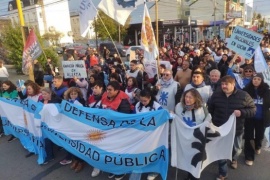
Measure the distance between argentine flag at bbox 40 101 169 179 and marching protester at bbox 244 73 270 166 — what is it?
157 centimetres

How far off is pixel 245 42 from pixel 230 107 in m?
2.30

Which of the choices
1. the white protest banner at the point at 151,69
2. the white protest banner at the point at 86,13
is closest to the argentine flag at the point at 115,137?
the white protest banner at the point at 86,13

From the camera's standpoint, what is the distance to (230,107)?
3.74m

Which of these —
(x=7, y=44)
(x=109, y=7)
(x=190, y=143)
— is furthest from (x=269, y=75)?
(x=7, y=44)

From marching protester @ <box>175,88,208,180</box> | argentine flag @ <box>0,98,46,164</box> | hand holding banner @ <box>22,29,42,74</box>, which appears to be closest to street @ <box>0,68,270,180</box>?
argentine flag @ <box>0,98,46,164</box>

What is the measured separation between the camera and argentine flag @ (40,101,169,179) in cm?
367

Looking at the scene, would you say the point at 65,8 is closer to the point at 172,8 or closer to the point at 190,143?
the point at 172,8

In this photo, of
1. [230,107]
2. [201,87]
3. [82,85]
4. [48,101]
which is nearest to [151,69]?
[82,85]

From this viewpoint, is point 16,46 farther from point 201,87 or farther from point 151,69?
point 201,87

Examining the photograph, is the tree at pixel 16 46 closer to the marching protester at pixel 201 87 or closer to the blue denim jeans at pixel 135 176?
the marching protester at pixel 201 87

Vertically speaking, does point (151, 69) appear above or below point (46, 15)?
below

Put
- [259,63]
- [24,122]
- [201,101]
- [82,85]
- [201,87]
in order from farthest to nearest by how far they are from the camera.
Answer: [82,85], [259,63], [24,122], [201,87], [201,101]

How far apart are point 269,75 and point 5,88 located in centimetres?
571

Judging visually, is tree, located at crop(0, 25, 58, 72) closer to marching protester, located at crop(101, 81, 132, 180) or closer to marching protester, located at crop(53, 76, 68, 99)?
marching protester, located at crop(53, 76, 68, 99)
